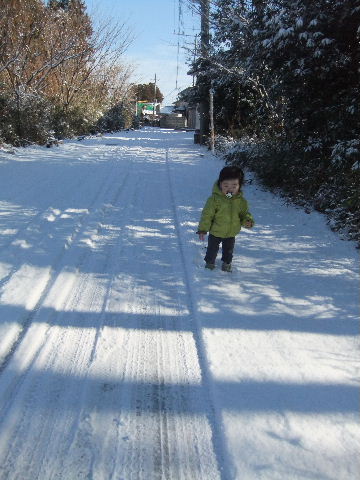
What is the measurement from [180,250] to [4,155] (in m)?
8.90

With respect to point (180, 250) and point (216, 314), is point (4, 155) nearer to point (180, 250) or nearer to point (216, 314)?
point (180, 250)

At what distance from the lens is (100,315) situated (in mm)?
3248

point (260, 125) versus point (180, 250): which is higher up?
point (260, 125)

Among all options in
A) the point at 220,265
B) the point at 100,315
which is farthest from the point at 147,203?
the point at 100,315

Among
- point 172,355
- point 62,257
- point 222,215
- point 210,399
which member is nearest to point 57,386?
point 172,355

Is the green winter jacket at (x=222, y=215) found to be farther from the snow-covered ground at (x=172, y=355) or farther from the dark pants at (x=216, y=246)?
the snow-covered ground at (x=172, y=355)

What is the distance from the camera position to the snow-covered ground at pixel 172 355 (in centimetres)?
197

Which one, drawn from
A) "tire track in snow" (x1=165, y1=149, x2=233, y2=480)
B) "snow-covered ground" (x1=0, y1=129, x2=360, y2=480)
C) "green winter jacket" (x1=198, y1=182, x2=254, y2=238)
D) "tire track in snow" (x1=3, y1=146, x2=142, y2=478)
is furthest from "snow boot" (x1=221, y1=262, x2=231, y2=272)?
"tire track in snow" (x1=3, y1=146, x2=142, y2=478)

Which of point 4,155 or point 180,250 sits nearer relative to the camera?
point 180,250

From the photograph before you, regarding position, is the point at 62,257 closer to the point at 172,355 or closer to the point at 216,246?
the point at 216,246

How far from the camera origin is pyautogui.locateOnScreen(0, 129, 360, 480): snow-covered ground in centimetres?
197

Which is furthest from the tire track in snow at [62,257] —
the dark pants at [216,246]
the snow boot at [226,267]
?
the snow boot at [226,267]

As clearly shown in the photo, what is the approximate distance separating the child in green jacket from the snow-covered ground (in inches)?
11.2

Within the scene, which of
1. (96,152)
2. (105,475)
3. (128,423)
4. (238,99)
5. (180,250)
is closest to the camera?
(105,475)
